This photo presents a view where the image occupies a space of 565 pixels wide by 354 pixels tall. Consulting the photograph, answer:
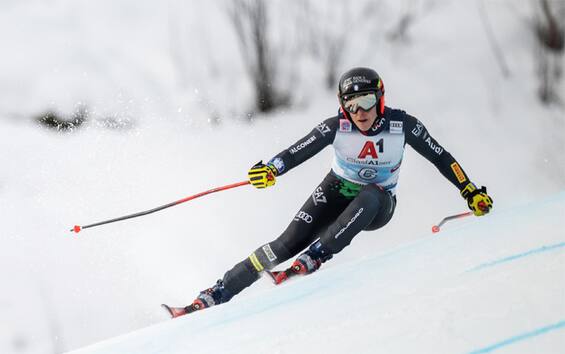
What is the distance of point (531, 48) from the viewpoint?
7.07 metres

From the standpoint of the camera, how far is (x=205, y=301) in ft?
9.27

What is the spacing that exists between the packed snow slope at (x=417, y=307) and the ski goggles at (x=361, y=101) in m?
0.65

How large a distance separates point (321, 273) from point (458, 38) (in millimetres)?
5243

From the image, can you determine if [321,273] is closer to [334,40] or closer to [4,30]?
[334,40]

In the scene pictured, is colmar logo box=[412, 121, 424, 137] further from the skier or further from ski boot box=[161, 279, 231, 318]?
ski boot box=[161, 279, 231, 318]

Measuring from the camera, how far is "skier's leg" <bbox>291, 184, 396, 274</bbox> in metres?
2.74

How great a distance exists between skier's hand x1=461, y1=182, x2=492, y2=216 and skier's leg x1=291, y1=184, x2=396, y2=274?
42cm

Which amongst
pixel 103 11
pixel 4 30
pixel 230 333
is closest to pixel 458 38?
pixel 103 11

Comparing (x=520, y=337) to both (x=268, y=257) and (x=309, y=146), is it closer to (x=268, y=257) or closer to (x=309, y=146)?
(x=268, y=257)

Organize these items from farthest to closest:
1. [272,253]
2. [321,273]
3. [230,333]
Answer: [272,253]
[321,273]
[230,333]

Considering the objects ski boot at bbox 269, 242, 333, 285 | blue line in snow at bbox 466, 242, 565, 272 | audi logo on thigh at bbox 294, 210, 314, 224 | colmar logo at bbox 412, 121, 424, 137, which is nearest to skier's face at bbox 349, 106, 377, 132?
colmar logo at bbox 412, 121, 424, 137

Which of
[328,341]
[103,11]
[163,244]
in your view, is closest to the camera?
[328,341]

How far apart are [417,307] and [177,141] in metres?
4.40

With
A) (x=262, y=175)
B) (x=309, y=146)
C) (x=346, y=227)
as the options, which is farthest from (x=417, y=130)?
(x=262, y=175)
